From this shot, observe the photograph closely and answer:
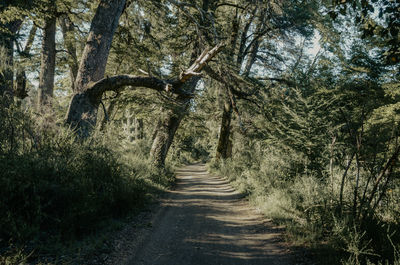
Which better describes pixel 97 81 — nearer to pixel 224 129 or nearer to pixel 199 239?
pixel 199 239

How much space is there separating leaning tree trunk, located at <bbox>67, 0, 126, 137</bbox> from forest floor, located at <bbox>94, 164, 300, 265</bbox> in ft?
9.77

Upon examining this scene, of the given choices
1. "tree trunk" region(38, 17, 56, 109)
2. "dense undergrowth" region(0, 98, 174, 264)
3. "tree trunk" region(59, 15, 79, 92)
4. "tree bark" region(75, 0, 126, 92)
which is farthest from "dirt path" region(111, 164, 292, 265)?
"tree trunk" region(59, 15, 79, 92)

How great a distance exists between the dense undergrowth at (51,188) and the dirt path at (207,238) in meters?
0.94

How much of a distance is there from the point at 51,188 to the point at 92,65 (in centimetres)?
375

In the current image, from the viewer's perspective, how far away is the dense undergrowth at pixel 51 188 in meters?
3.16

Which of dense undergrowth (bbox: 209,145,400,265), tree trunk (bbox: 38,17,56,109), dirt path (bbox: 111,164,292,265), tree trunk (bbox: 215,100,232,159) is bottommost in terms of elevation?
dirt path (bbox: 111,164,292,265)

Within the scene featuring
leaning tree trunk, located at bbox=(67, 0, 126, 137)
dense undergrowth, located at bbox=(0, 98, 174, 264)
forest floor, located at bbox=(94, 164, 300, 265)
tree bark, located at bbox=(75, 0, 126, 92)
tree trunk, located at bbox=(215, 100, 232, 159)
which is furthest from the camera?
tree trunk, located at bbox=(215, 100, 232, 159)

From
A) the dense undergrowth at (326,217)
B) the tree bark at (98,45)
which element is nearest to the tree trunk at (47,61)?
the tree bark at (98,45)

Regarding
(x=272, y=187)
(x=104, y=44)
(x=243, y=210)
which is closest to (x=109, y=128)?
(x=104, y=44)

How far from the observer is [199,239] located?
4.54m

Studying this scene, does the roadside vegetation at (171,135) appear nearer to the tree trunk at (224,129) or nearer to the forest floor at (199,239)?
the forest floor at (199,239)

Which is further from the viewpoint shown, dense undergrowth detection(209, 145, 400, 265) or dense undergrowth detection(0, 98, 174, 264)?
dense undergrowth detection(209, 145, 400, 265)

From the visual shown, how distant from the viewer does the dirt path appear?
12.4ft

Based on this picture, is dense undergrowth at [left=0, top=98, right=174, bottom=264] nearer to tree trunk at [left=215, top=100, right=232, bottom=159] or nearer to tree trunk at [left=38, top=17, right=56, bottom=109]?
tree trunk at [left=38, top=17, right=56, bottom=109]
